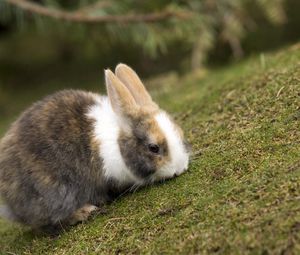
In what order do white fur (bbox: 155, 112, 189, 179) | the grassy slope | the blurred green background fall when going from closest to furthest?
the grassy slope → white fur (bbox: 155, 112, 189, 179) → the blurred green background

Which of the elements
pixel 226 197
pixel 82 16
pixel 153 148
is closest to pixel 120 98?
pixel 153 148

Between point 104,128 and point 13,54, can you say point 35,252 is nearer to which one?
point 104,128

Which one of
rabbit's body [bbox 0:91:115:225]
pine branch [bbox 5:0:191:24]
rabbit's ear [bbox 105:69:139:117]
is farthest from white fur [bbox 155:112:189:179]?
pine branch [bbox 5:0:191:24]

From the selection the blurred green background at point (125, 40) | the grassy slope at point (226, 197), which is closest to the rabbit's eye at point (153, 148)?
the grassy slope at point (226, 197)

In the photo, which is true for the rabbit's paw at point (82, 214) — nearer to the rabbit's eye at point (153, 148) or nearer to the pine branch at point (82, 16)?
the rabbit's eye at point (153, 148)

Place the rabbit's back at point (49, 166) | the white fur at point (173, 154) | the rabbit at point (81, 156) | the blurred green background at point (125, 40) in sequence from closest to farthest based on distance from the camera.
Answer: the white fur at point (173, 154), the rabbit at point (81, 156), the rabbit's back at point (49, 166), the blurred green background at point (125, 40)

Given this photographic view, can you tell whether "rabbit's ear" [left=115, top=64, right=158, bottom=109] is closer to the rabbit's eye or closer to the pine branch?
the rabbit's eye

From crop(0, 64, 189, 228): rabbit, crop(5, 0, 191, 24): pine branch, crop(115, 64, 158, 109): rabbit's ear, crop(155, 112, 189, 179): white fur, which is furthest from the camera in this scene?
crop(5, 0, 191, 24): pine branch

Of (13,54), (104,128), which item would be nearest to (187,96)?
(104,128)
